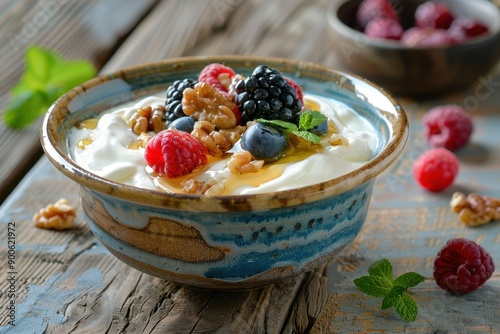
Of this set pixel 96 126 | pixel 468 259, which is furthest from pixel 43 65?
pixel 468 259

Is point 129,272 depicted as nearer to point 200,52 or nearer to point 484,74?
point 200,52

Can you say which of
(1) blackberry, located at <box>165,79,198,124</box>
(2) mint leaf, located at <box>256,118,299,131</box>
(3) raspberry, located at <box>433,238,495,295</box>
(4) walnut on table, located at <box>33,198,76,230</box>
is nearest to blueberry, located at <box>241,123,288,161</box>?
(2) mint leaf, located at <box>256,118,299,131</box>

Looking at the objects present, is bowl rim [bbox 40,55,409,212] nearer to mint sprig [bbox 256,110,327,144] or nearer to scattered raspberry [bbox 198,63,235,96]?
mint sprig [bbox 256,110,327,144]

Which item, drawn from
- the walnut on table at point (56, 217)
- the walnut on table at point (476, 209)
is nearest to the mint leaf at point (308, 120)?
the walnut on table at point (476, 209)

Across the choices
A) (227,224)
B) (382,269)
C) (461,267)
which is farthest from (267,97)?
(461,267)

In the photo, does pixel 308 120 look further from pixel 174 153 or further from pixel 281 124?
pixel 174 153
